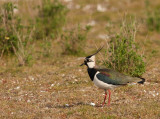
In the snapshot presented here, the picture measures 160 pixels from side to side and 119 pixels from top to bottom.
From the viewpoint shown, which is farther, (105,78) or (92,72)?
(92,72)

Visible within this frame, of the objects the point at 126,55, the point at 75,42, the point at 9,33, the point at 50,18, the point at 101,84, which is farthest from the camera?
the point at 50,18

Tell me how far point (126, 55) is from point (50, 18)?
245 inches

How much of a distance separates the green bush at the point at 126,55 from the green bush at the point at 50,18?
207 inches

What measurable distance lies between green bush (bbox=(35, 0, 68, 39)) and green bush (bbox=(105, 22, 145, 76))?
207 inches

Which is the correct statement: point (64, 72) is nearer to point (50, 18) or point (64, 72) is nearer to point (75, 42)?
point (75, 42)

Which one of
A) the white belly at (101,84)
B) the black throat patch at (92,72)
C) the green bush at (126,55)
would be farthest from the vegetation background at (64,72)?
the black throat patch at (92,72)

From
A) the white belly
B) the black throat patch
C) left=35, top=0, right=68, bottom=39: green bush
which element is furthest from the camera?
left=35, top=0, right=68, bottom=39: green bush

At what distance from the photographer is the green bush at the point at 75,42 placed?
1159 centimetres

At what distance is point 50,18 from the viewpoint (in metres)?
13.8

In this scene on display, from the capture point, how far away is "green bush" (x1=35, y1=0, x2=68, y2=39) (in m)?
13.4

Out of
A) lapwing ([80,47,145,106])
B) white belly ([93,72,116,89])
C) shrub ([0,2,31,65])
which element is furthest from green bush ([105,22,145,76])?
shrub ([0,2,31,65])

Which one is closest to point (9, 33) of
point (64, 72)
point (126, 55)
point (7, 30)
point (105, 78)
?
point (7, 30)

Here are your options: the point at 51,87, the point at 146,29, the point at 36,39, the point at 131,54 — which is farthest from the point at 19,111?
the point at 146,29

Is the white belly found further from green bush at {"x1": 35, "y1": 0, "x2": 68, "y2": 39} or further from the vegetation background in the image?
green bush at {"x1": 35, "y1": 0, "x2": 68, "y2": 39}
